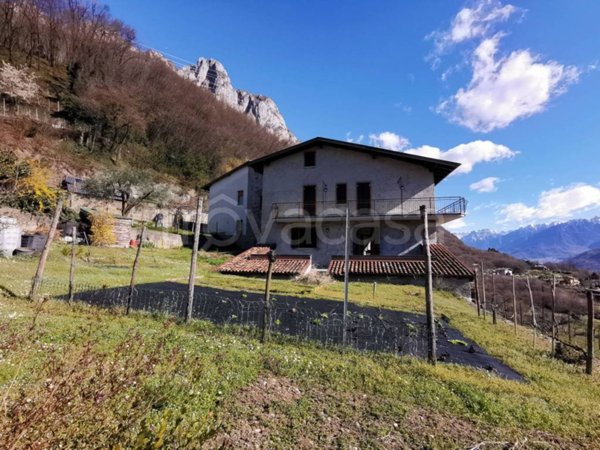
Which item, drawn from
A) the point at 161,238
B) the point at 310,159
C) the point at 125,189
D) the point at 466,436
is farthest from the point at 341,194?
the point at 125,189

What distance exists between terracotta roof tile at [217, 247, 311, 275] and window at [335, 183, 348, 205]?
16.7 feet

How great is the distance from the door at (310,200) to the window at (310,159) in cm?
180

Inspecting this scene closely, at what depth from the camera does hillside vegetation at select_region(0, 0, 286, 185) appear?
32.4 metres

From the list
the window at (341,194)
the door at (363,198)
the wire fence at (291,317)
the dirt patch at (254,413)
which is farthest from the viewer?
the window at (341,194)

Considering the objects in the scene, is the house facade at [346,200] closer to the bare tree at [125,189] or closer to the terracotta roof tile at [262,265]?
the terracotta roof tile at [262,265]

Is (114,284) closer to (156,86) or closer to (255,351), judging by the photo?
A: (255,351)

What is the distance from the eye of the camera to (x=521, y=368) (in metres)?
5.90

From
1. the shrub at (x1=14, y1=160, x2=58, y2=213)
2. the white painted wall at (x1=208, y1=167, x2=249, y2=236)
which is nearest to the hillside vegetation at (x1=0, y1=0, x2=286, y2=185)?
the white painted wall at (x1=208, y1=167, x2=249, y2=236)

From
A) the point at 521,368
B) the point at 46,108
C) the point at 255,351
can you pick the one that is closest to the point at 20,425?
the point at 255,351

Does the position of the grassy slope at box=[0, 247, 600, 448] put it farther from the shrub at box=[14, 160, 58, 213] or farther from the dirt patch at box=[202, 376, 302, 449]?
the shrub at box=[14, 160, 58, 213]

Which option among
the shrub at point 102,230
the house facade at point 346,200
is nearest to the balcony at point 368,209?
the house facade at point 346,200

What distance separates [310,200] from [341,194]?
2.38m

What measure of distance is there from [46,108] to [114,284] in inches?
1295

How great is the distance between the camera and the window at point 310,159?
2256cm
